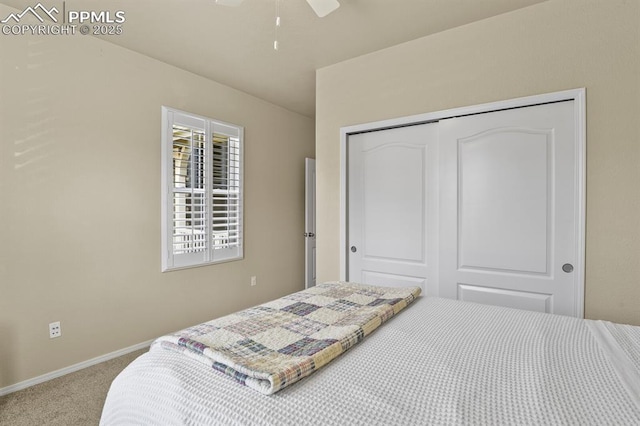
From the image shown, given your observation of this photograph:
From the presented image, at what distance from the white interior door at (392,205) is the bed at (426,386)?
142 cm

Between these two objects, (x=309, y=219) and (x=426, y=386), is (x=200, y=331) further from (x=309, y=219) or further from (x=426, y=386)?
(x=309, y=219)

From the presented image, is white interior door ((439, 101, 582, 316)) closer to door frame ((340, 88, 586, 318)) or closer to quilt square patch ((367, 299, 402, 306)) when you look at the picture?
door frame ((340, 88, 586, 318))

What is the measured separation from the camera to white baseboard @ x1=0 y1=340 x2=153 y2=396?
2.21 meters

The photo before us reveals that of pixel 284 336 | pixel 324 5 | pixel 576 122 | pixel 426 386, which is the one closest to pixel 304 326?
pixel 284 336

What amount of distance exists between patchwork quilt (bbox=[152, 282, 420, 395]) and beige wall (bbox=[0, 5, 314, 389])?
1.80 meters

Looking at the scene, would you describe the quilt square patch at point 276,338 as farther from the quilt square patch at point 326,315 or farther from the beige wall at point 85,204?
the beige wall at point 85,204

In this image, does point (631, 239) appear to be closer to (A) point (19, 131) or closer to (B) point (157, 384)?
(B) point (157, 384)

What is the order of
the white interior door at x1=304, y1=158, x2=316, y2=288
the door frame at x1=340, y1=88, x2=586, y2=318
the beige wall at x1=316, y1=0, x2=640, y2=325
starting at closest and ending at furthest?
1. the beige wall at x1=316, y1=0, x2=640, y2=325
2. the door frame at x1=340, y1=88, x2=586, y2=318
3. the white interior door at x1=304, y1=158, x2=316, y2=288

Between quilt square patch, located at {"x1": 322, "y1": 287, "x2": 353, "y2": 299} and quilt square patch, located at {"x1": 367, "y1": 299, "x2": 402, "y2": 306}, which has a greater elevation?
quilt square patch, located at {"x1": 367, "y1": 299, "x2": 402, "y2": 306}

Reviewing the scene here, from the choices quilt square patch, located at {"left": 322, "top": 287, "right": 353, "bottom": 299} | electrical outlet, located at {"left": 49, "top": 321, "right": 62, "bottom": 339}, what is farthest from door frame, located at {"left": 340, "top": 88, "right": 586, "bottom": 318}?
electrical outlet, located at {"left": 49, "top": 321, "right": 62, "bottom": 339}

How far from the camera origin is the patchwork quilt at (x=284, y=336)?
37.4 inches

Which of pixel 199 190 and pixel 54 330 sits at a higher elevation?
pixel 199 190

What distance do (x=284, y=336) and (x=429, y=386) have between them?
1.73 ft

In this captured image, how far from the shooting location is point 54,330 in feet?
7.91
